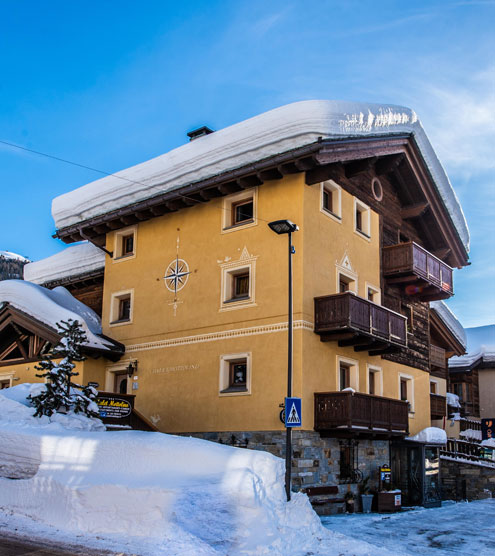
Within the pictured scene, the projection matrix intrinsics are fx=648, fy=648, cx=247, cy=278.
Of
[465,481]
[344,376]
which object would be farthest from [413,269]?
[465,481]

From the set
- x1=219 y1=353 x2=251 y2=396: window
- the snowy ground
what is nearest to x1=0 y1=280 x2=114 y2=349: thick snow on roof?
x1=219 y1=353 x2=251 y2=396: window

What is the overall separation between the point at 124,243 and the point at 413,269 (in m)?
11.3

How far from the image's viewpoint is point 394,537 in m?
14.3

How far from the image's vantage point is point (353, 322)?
763 inches

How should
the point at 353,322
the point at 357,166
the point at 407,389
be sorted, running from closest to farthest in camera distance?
the point at 353,322, the point at 357,166, the point at 407,389

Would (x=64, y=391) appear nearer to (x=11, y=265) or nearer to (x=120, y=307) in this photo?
(x=120, y=307)

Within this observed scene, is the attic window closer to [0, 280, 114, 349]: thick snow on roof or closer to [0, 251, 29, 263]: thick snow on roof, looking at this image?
[0, 280, 114, 349]: thick snow on roof

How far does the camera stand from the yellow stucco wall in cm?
1959

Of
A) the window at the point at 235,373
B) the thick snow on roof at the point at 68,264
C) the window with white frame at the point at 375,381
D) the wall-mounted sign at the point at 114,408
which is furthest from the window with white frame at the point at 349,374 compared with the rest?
the thick snow on roof at the point at 68,264

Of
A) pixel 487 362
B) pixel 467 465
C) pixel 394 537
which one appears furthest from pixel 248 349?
pixel 487 362

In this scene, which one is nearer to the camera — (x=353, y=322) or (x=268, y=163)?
(x=353, y=322)

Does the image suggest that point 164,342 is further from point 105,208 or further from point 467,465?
point 467,465

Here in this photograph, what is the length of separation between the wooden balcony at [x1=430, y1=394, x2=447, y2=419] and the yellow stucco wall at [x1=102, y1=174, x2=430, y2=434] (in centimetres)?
413

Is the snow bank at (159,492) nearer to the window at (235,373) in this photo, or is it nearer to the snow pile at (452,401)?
the window at (235,373)
